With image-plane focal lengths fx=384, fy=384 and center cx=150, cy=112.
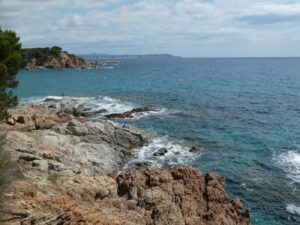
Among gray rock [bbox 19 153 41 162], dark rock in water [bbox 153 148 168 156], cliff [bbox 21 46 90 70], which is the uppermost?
cliff [bbox 21 46 90 70]

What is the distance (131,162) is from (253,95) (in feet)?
195

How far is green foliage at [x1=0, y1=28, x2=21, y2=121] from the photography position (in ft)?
84.1

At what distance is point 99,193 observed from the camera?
2419cm

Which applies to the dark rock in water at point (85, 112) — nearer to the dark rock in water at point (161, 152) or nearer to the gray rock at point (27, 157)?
the dark rock in water at point (161, 152)

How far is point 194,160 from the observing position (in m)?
43.7

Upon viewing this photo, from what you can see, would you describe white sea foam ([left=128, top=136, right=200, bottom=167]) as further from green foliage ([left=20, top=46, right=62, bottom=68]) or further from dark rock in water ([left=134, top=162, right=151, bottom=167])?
green foliage ([left=20, top=46, right=62, bottom=68])

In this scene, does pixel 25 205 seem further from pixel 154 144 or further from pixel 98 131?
pixel 154 144

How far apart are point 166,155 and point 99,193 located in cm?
2177

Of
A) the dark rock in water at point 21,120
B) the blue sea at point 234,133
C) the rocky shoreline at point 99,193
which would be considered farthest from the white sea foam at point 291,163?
the dark rock in water at point 21,120

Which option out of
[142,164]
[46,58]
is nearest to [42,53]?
[46,58]

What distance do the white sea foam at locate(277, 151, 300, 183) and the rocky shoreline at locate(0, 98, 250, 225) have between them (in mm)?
13024

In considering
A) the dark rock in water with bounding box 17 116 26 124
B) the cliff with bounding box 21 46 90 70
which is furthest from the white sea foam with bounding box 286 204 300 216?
the cliff with bounding box 21 46 90 70

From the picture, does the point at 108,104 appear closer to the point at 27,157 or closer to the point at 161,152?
the point at 161,152

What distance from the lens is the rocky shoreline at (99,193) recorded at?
19.8m
